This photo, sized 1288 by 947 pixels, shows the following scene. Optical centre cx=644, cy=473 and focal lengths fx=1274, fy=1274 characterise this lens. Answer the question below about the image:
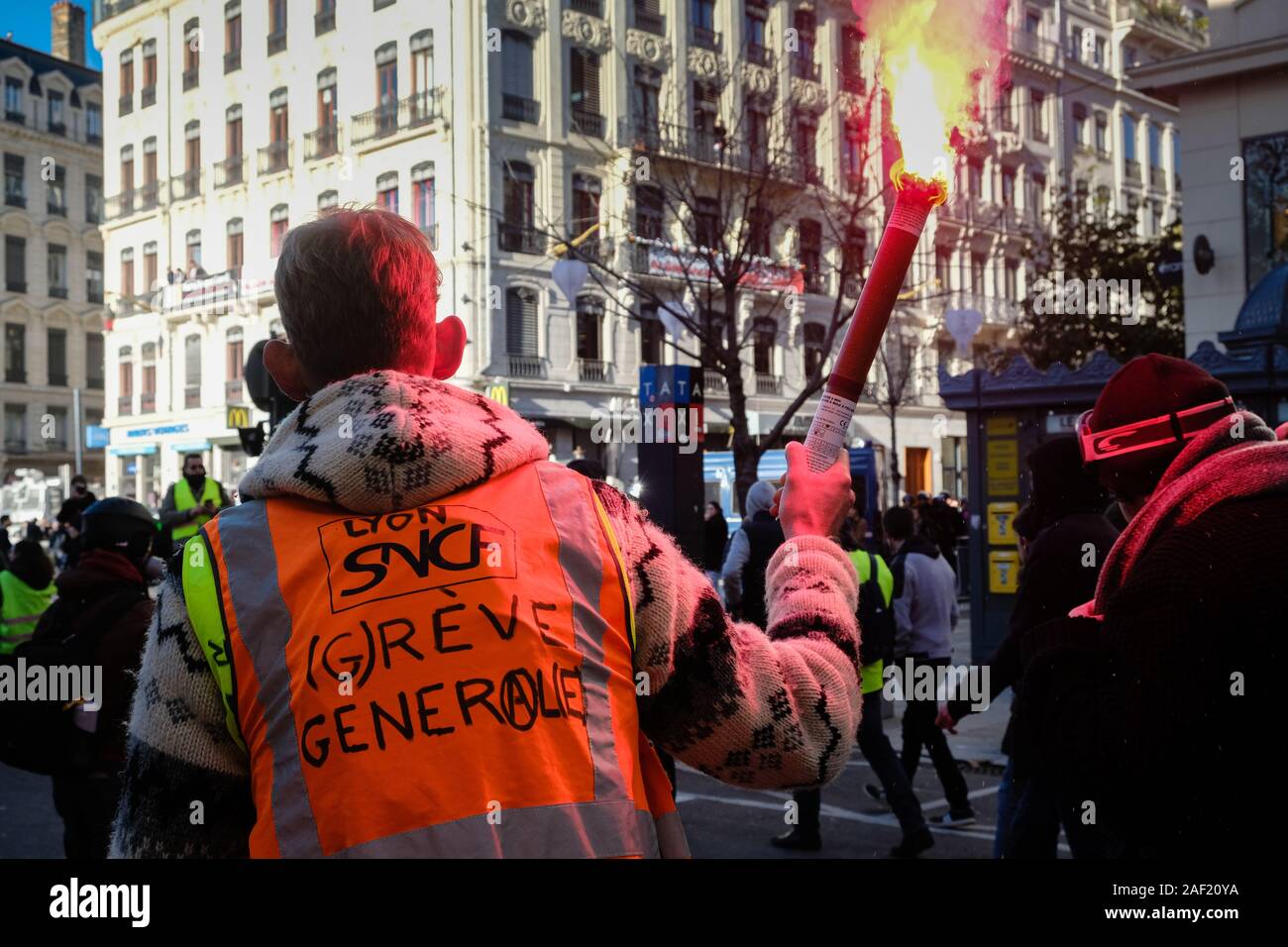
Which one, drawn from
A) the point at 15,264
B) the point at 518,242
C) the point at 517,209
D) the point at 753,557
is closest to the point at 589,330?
the point at 518,242

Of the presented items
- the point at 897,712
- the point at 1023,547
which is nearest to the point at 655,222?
the point at 897,712

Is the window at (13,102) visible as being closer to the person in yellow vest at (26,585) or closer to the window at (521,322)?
the window at (521,322)

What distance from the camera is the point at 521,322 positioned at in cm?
3059

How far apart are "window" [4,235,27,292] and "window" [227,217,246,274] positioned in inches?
270

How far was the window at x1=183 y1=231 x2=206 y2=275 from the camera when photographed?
99.9 ft

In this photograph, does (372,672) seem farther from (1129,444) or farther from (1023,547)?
(1023,547)

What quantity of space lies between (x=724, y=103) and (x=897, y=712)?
1550cm

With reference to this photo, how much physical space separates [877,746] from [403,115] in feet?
76.9

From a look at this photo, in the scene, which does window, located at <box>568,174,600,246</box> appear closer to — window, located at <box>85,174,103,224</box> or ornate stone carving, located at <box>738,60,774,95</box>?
ornate stone carving, located at <box>738,60,774,95</box>

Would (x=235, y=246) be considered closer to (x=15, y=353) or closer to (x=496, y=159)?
(x=496, y=159)

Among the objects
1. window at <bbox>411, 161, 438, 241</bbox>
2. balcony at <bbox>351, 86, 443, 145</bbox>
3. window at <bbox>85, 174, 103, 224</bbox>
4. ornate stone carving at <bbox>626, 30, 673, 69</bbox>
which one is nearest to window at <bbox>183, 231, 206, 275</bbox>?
window at <bbox>85, 174, 103, 224</bbox>

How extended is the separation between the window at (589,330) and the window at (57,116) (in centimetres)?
1206
